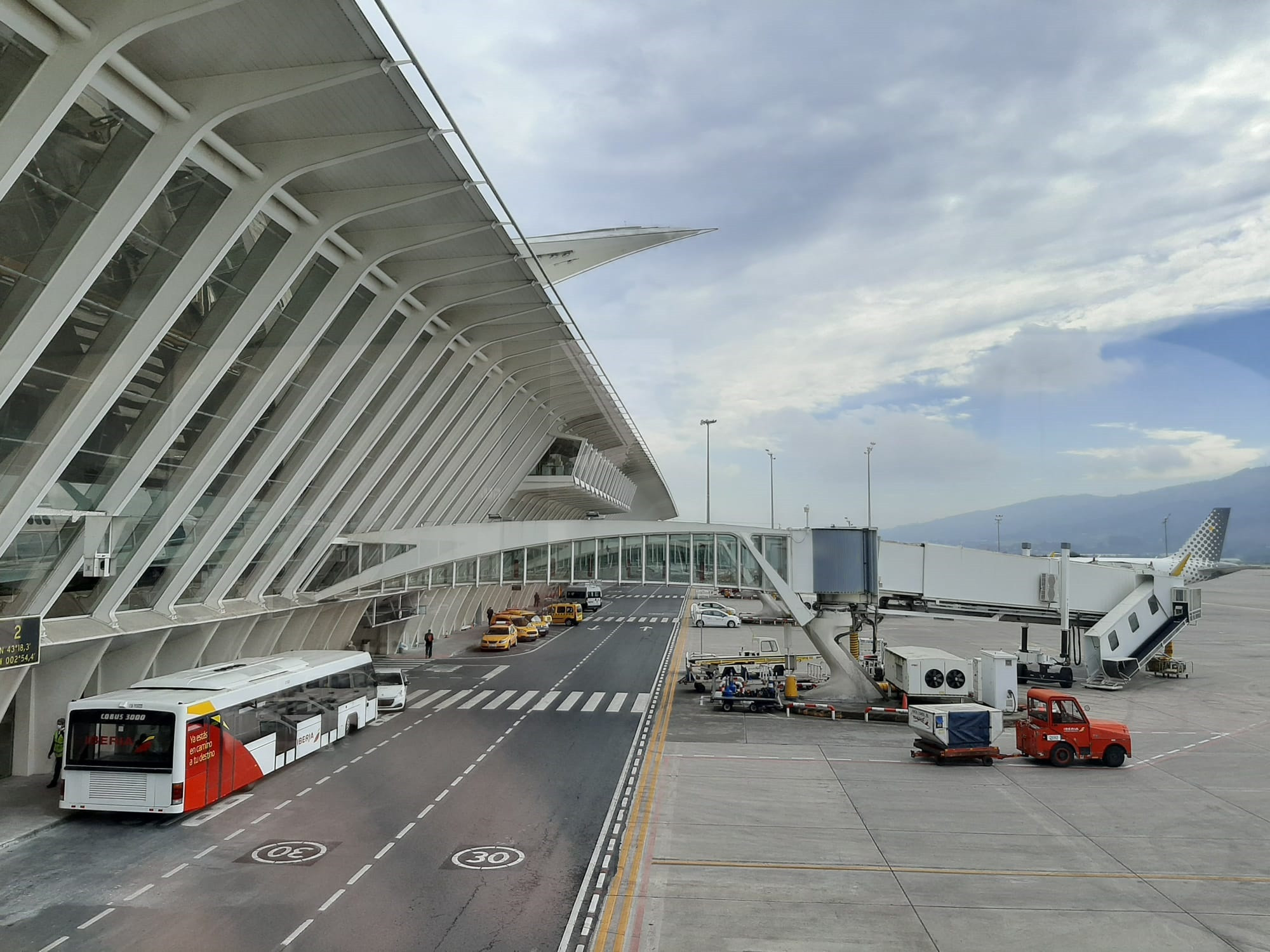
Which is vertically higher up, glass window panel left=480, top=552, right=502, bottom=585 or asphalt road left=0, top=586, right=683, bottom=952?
glass window panel left=480, top=552, right=502, bottom=585

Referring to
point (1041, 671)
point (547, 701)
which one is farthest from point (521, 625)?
point (1041, 671)

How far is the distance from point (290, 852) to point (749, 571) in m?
20.4

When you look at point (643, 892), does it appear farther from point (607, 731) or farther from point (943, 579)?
point (943, 579)

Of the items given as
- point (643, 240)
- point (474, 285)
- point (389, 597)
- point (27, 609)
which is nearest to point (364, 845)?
point (27, 609)

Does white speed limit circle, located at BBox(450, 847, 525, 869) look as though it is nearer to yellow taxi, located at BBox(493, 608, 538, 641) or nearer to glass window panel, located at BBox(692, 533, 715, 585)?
glass window panel, located at BBox(692, 533, 715, 585)

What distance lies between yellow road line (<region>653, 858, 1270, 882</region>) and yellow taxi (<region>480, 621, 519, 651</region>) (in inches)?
1255

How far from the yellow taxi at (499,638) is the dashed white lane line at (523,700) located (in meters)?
13.3

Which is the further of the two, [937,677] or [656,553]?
[656,553]

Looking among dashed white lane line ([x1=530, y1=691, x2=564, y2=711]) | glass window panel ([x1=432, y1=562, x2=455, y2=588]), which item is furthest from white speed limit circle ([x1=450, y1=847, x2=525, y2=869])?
glass window panel ([x1=432, y1=562, x2=455, y2=588])

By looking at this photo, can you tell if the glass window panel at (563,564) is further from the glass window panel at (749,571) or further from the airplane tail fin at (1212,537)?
the airplane tail fin at (1212,537)

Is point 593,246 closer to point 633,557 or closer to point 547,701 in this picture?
point 633,557

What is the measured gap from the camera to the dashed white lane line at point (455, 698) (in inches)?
1135

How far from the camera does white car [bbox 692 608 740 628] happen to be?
57875mm

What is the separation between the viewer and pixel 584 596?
76562 millimetres
